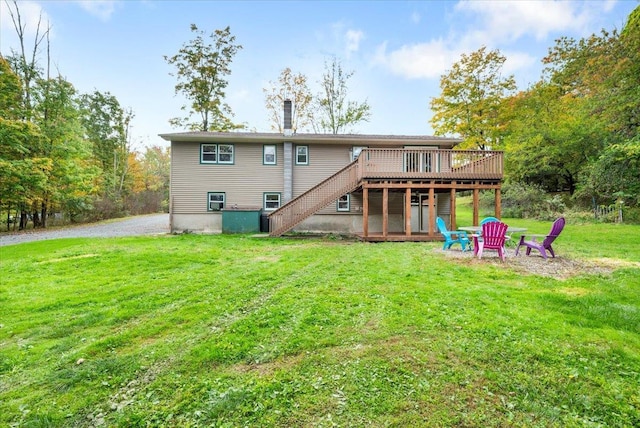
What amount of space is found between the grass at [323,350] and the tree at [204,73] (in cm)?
2240

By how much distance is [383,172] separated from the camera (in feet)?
42.1

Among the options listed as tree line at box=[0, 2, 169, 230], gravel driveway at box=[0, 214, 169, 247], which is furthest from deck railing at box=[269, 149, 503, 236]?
tree line at box=[0, 2, 169, 230]

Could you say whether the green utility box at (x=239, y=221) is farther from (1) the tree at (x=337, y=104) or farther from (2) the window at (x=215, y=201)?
(1) the tree at (x=337, y=104)

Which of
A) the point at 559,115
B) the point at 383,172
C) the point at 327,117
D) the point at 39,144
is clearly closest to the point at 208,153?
the point at 383,172

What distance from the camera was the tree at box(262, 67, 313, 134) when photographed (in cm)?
2781

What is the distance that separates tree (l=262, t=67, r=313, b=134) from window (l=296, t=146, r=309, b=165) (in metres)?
12.0

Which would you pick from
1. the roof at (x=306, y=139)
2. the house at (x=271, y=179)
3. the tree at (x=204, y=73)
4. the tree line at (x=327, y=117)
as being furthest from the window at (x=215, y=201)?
the tree at (x=204, y=73)

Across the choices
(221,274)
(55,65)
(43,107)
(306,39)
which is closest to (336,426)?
(221,274)

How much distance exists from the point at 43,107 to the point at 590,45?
40553mm

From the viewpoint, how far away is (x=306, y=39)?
67.5 feet

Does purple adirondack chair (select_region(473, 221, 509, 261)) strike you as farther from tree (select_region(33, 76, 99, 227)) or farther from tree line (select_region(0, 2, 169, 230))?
tree (select_region(33, 76, 99, 227))

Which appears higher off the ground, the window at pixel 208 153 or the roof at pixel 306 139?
the roof at pixel 306 139

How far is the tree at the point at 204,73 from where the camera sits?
25734 millimetres

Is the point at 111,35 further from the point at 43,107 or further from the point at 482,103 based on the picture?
the point at 482,103
